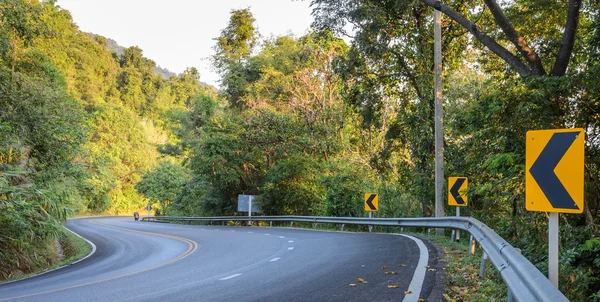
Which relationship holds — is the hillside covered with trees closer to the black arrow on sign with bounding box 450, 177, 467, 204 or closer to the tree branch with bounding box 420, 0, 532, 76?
the black arrow on sign with bounding box 450, 177, 467, 204

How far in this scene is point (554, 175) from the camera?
4.75 m

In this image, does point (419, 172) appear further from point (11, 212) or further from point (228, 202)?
point (228, 202)

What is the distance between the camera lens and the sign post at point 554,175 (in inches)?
181

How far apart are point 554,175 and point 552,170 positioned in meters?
0.05

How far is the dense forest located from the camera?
32.1 feet

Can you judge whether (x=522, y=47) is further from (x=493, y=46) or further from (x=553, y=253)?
(x=553, y=253)

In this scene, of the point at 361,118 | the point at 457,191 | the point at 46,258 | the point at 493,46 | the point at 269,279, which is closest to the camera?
the point at 269,279

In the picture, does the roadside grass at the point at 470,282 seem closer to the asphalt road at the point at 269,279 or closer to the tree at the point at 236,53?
the asphalt road at the point at 269,279

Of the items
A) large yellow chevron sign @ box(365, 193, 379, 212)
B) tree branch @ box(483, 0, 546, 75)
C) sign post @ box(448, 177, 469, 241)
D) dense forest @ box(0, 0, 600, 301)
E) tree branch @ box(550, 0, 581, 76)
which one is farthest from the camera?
large yellow chevron sign @ box(365, 193, 379, 212)

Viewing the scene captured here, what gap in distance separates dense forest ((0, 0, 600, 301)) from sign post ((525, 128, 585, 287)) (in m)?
2.39

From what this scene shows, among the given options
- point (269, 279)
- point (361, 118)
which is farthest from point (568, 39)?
point (361, 118)

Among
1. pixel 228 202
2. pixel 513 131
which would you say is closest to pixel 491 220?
pixel 513 131

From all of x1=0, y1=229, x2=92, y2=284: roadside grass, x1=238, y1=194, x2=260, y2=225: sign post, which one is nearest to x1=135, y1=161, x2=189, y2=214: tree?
x1=238, y1=194, x2=260, y2=225: sign post

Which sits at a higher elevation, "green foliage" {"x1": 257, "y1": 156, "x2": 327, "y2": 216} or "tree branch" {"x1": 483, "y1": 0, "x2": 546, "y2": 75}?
"tree branch" {"x1": 483, "y1": 0, "x2": 546, "y2": 75}
